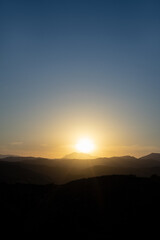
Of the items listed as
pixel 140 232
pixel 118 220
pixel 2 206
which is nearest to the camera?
pixel 140 232

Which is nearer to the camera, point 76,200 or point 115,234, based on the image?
point 115,234

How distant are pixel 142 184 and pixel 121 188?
1849 millimetres

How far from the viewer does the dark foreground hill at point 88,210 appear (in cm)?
1753

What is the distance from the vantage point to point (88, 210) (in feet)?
65.7

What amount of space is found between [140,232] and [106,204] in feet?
13.2

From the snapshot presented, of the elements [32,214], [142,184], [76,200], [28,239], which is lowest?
[28,239]

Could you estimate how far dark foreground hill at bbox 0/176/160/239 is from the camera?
690 inches

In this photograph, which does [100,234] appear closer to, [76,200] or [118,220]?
[118,220]

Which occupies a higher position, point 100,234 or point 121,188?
point 121,188

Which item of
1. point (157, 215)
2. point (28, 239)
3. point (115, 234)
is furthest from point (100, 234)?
point (28, 239)

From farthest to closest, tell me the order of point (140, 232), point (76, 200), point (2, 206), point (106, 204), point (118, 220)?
1. point (2, 206)
2. point (76, 200)
3. point (106, 204)
4. point (118, 220)
5. point (140, 232)

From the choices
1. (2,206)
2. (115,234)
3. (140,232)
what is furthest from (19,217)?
(140,232)

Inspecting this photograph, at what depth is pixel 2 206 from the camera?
2375cm

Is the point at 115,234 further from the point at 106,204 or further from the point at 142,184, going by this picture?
the point at 142,184
